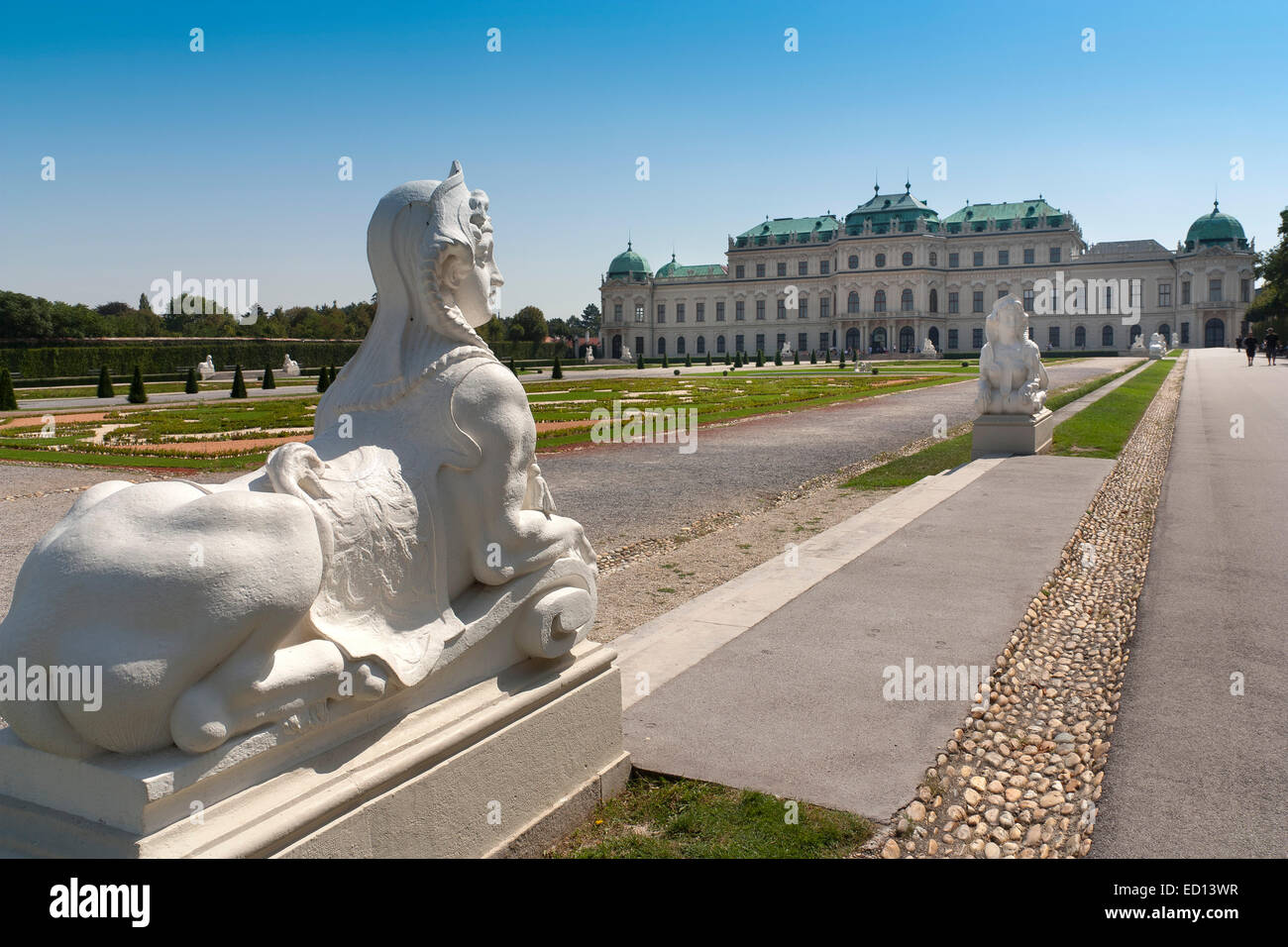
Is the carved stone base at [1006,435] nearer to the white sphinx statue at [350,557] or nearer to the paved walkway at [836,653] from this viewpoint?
the paved walkway at [836,653]

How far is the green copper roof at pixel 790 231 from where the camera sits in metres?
87.4

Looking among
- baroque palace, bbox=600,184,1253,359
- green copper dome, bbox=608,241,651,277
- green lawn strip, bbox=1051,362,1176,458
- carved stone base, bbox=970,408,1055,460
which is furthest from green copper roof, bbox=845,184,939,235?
carved stone base, bbox=970,408,1055,460

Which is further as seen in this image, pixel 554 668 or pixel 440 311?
pixel 554 668

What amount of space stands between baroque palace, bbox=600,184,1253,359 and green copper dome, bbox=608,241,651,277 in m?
0.14

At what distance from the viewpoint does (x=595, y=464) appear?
38.8ft

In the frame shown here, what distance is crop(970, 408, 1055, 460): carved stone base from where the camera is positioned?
11227mm

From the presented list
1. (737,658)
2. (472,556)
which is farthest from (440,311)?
(737,658)

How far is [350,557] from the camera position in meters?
2.18

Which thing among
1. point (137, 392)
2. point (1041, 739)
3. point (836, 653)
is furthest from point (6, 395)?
point (1041, 739)

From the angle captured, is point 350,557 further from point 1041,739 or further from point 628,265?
point 628,265

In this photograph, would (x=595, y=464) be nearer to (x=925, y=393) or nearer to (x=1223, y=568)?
(x=1223, y=568)

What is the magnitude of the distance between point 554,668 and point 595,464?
903 centimetres

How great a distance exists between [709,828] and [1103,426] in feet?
45.3
